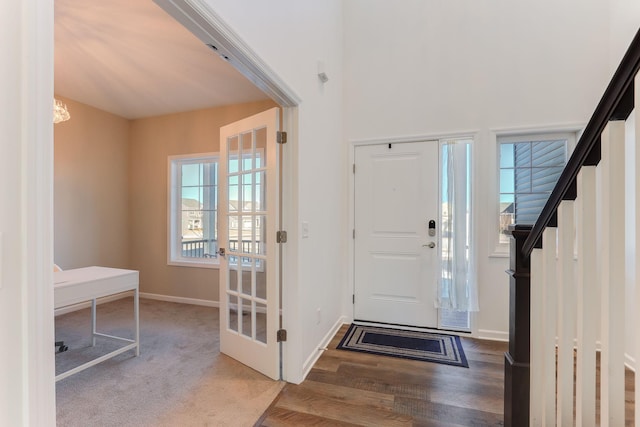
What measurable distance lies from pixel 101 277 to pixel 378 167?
2744mm

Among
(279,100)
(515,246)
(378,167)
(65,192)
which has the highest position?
(279,100)

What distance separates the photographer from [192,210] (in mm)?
4234

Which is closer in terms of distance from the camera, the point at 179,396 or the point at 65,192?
the point at 179,396

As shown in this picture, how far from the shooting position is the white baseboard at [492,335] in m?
2.91

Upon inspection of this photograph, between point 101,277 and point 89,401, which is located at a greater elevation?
point 101,277

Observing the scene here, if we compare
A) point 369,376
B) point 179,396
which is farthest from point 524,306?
point 179,396

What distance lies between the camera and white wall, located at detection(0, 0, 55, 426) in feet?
2.06

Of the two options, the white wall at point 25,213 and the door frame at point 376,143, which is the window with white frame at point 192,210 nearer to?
the door frame at point 376,143

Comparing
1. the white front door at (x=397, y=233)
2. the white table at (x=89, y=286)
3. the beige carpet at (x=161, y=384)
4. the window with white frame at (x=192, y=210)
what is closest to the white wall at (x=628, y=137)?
the white front door at (x=397, y=233)

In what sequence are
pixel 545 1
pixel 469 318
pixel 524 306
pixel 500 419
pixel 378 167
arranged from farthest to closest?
pixel 378 167 → pixel 469 318 → pixel 545 1 → pixel 500 419 → pixel 524 306

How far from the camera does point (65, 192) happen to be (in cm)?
366

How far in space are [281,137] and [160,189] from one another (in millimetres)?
2894

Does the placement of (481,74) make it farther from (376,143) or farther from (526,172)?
(376,143)

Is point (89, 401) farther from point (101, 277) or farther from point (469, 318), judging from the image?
point (469, 318)
